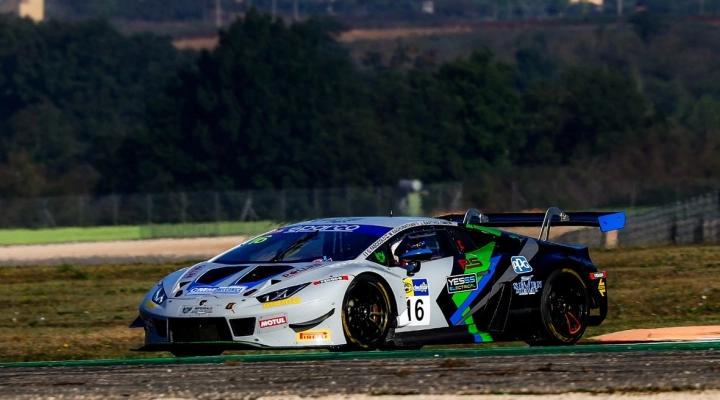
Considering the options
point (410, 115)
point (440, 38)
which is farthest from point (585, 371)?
point (440, 38)

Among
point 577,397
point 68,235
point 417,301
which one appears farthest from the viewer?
point 68,235

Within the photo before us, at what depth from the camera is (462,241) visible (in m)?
11.4

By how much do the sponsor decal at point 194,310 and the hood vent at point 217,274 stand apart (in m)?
0.32

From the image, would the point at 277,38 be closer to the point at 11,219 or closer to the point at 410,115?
the point at 410,115

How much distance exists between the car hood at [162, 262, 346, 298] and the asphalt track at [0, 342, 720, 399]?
70cm

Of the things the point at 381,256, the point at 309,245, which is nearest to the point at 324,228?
the point at 309,245

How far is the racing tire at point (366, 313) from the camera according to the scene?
1016 cm

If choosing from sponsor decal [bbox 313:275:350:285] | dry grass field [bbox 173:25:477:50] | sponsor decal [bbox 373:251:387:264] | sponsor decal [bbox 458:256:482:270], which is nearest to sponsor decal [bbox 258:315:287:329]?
sponsor decal [bbox 313:275:350:285]

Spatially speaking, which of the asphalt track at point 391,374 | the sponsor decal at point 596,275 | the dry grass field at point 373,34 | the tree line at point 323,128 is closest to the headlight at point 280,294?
the asphalt track at point 391,374

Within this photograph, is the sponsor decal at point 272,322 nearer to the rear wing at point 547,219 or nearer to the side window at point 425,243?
the side window at point 425,243

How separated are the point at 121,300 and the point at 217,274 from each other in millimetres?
9521

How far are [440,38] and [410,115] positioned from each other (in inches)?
2636

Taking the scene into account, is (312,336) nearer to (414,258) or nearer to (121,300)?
(414,258)

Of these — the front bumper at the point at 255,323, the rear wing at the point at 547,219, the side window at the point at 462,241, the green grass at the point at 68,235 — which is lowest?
the green grass at the point at 68,235
